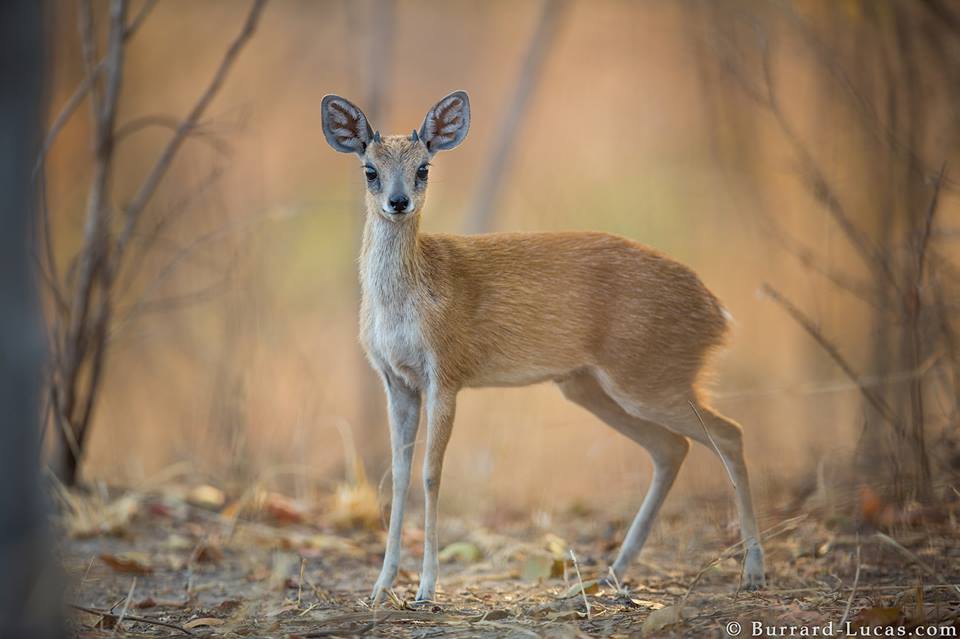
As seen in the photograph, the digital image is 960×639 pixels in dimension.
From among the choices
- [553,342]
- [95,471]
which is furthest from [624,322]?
[95,471]

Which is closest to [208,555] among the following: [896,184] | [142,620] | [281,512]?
[281,512]

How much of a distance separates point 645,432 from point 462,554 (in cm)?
148

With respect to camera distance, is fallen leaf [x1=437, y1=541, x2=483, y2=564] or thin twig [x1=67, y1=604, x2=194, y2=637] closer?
thin twig [x1=67, y1=604, x2=194, y2=637]

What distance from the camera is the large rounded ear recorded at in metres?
5.78

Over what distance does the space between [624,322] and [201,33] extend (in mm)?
12432

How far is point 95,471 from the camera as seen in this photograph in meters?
8.80

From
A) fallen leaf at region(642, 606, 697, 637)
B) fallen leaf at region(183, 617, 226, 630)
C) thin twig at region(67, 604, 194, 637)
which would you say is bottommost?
fallen leaf at region(183, 617, 226, 630)

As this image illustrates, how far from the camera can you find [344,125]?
19.0ft

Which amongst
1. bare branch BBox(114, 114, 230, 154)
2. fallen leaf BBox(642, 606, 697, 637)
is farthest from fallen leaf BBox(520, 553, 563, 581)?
bare branch BBox(114, 114, 230, 154)

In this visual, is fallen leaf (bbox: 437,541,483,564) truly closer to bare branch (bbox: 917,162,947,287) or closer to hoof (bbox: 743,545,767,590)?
hoof (bbox: 743,545,767,590)

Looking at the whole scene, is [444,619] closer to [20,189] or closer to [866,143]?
[20,189]

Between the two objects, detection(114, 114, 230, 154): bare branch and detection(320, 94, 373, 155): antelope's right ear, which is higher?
detection(320, 94, 373, 155): antelope's right ear

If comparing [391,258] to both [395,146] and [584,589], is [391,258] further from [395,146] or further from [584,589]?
[584,589]

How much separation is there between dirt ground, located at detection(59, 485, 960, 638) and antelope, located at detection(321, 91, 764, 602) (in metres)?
0.46
